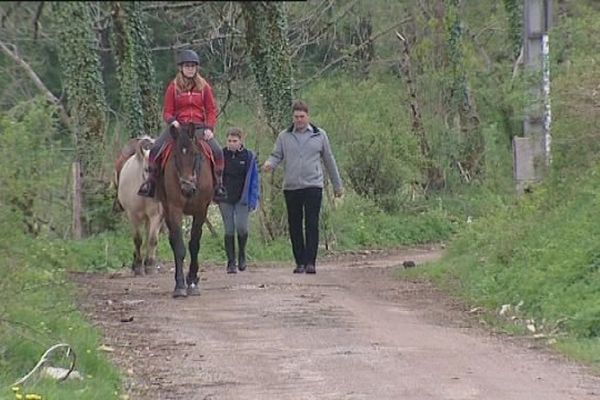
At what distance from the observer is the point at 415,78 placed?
→ 28438mm

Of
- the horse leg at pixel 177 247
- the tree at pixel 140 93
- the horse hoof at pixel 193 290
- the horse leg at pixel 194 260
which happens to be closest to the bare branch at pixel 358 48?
the tree at pixel 140 93

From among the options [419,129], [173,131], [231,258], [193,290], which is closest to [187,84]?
[173,131]

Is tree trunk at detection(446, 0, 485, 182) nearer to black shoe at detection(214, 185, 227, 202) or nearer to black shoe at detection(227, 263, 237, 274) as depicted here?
black shoe at detection(227, 263, 237, 274)

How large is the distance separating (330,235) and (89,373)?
13.0 meters

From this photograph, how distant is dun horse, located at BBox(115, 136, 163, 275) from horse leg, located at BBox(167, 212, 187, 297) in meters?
2.39

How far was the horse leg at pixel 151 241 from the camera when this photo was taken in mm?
17383

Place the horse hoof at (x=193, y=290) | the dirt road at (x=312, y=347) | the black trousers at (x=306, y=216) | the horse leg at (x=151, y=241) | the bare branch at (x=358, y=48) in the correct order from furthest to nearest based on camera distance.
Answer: the bare branch at (x=358, y=48)
the horse leg at (x=151, y=241)
the black trousers at (x=306, y=216)
the horse hoof at (x=193, y=290)
the dirt road at (x=312, y=347)

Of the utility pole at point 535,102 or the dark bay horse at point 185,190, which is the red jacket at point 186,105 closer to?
the dark bay horse at point 185,190

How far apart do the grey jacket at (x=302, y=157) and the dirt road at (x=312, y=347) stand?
157cm

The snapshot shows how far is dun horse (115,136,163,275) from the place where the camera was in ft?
57.1

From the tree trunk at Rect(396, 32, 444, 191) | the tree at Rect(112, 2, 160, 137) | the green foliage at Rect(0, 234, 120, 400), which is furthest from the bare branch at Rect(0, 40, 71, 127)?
the tree trunk at Rect(396, 32, 444, 191)

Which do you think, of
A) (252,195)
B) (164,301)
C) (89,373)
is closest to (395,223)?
(252,195)

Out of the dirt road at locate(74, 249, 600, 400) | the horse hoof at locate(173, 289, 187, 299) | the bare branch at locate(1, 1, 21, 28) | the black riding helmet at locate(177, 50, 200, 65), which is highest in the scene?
the black riding helmet at locate(177, 50, 200, 65)

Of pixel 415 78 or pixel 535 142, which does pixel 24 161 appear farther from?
pixel 415 78
